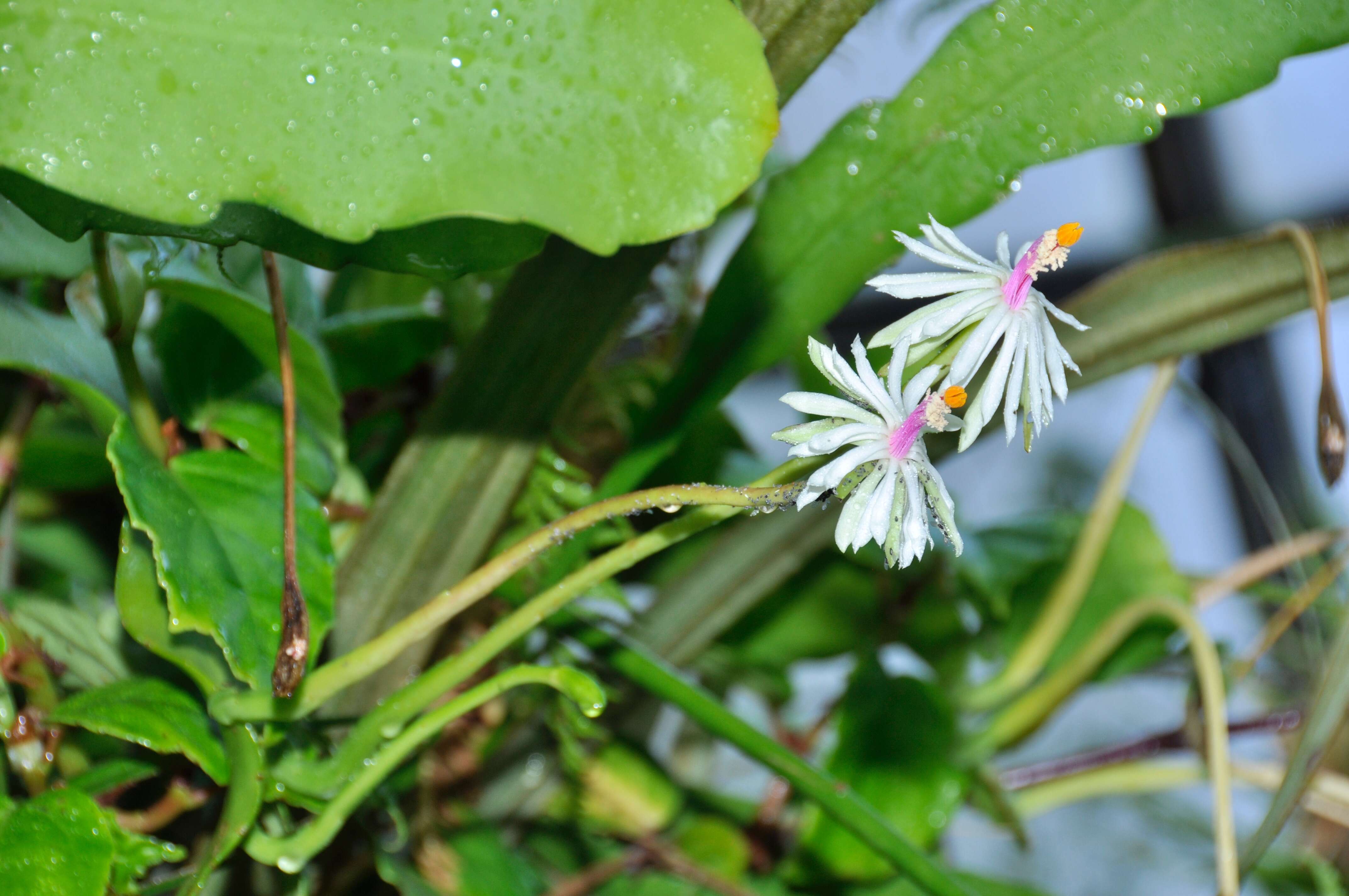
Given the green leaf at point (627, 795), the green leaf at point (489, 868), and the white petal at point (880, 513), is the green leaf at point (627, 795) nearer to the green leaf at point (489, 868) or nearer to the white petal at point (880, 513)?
the green leaf at point (489, 868)

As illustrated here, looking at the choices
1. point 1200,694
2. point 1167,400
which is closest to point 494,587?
point 1200,694

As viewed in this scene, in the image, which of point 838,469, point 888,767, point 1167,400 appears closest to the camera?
point 838,469

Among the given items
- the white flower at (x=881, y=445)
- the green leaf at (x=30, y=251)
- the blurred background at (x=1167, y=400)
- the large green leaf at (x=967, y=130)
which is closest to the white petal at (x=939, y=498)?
the white flower at (x=881, y=445)

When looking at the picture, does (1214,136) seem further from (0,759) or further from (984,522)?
(0,759)

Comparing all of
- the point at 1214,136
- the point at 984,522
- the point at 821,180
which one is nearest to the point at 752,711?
the point at 984,522

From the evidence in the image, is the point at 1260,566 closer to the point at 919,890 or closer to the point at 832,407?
the point at 919,890

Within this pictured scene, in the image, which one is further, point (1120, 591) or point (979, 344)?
Result: point (1120, 591)
